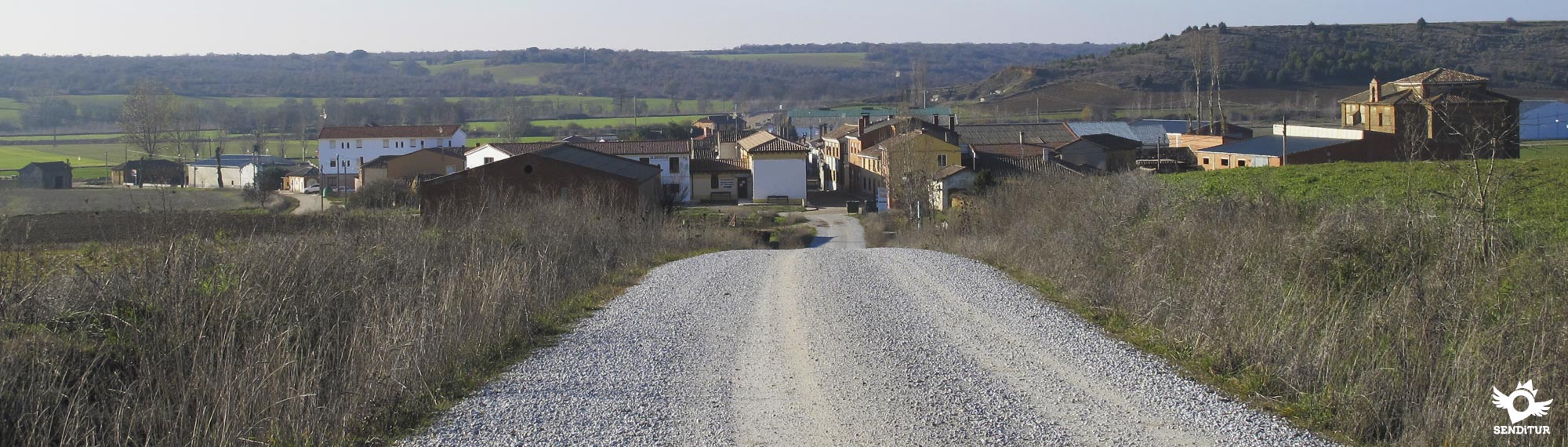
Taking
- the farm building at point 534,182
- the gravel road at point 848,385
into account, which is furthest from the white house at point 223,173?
the gravel road at point 848,385

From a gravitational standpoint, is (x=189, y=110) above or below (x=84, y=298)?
Result: above

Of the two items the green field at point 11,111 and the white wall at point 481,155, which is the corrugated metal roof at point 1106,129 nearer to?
the white wall at point 481,155

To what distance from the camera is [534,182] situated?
125ft

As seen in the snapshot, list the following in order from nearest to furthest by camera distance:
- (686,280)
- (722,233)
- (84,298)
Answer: (84,298), (686,280), (722,233)

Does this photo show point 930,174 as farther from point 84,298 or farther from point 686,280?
point 84,298

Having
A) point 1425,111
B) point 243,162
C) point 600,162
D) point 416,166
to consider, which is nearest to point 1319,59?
point 1425,111

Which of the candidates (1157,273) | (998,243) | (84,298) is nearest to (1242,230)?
(1157,273)

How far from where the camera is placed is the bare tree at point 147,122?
2830 inches

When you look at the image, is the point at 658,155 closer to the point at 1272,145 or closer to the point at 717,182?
the point at 717,182

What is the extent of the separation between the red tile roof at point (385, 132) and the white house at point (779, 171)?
30722mm

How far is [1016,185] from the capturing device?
1118 inches

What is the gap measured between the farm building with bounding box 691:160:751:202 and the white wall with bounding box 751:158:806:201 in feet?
5.41

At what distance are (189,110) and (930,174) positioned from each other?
6539cm

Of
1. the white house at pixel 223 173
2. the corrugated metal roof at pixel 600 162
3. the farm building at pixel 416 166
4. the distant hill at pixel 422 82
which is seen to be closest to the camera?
the corrugated metal roof at pixel 600 162
